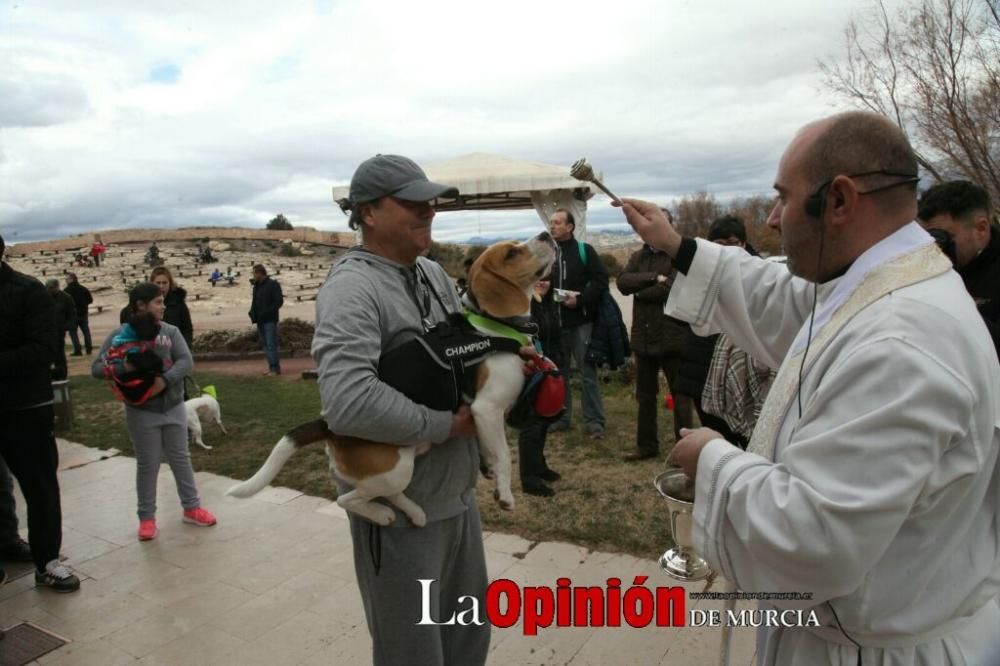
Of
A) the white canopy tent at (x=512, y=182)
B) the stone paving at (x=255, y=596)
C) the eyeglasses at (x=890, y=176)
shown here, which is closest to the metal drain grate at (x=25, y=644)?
the stone paving at (x=255, y=596)

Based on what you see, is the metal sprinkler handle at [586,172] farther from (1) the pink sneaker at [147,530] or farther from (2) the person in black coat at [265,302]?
(2) the person in black coat at [265,302]

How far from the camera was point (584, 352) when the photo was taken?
6.38 meters

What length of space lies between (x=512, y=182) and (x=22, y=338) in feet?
25.5

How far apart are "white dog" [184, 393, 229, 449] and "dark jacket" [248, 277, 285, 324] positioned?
3993mm

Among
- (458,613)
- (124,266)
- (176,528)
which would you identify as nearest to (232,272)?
(124,266)

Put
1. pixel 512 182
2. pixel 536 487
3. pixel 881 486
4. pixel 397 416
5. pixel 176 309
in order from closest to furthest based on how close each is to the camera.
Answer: pixel 881 486, pixel 397 416, pixel 536 487, pixel 176 309, pixel 512 182

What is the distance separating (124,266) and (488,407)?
148ft

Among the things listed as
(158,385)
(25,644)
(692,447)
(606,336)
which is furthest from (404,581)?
(606,336)

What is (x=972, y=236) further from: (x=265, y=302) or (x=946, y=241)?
(x=265, y=302)

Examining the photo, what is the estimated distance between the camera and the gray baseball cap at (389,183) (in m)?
1.96

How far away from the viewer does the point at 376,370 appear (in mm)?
1849

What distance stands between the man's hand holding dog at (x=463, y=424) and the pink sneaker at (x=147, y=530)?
408 cm

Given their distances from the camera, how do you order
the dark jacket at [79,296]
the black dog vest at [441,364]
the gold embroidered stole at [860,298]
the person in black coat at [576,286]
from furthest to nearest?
the dark jacket at [79,296]
the person in black coat at [576,286]
the black dog vest at [441,364]
the gold embroidered stole at [860,298]

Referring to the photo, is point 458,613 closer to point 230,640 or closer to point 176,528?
point 230,640
